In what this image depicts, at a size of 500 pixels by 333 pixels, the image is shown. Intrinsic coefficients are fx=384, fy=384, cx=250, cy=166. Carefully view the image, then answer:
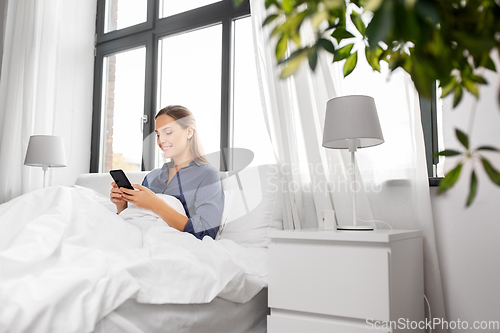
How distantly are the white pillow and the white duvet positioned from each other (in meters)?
0.11

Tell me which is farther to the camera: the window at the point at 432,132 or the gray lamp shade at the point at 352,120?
the window at the point at 432,132

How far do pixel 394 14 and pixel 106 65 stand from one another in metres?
3.31

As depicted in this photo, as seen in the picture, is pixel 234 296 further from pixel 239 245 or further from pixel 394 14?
pixel 394 14

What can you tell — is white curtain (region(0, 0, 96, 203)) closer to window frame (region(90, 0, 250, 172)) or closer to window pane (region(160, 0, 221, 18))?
window frame (region(90, 0, 250, 172))

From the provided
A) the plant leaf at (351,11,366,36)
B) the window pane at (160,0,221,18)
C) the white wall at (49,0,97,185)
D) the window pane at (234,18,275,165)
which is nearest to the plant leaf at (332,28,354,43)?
the plant leaf at (351,11,366,36)

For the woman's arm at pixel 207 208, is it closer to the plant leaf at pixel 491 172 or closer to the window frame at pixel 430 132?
the window frame at pixel 430 132

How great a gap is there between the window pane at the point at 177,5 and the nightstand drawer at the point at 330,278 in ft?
6.58

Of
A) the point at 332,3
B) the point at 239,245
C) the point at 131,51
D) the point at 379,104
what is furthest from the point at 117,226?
the point at 131,51

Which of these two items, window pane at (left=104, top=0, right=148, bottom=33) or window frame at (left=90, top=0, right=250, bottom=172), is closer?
window frame at (left=90, top=0, right=250, bottom=172)

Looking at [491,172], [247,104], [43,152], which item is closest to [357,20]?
[491,172]

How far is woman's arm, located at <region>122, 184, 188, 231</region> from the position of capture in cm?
162

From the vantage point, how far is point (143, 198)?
169cm

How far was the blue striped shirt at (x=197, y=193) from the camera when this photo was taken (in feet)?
5.31
